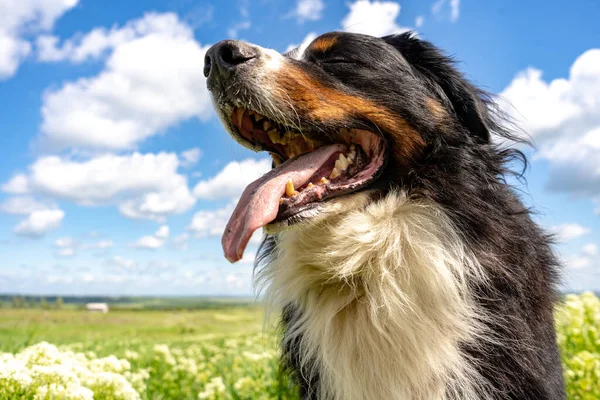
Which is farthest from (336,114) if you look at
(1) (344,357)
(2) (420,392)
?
Answer: (2) (420,392)

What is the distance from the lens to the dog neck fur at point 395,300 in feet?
8.58

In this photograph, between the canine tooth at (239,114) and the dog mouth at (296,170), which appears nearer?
the dog mouth at (296,170)

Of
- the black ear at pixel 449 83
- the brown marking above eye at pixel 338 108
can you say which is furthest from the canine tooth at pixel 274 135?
the black ear at pixel 449 83

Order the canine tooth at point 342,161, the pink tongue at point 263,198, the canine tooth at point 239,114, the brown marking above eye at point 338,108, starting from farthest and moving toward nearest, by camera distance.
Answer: the canine tooth at point 239,114 → the canine tooth at point 342,161 → the brown marking above eye at point 338,108 → the pink tongue at point 263,198

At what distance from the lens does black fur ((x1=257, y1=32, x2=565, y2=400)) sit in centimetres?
265

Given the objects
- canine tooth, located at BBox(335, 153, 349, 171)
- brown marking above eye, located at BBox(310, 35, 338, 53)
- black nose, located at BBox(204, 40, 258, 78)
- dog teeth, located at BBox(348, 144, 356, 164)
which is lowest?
canine tooth, located at BBox(335, 153, 349, 171)

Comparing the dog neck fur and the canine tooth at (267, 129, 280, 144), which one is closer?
the dog neck fur

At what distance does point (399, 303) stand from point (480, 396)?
60 centimetres

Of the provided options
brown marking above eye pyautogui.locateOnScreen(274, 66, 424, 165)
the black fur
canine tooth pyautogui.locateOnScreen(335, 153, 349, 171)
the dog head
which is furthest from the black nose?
canine tooth pyautogui.locateOnScreen(335, 153, 349, 171)

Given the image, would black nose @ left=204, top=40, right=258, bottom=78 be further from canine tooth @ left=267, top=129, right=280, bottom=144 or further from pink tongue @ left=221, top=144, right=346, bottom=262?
pink tongue @ left=221, top=144, right=346, bottom=262

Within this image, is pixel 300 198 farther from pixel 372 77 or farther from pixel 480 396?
pixel 480 396

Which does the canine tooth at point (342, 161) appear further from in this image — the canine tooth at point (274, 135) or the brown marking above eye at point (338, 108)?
the canine tooth at point (274, 135)

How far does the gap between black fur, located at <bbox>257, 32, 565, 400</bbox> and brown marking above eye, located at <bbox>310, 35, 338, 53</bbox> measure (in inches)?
1.2

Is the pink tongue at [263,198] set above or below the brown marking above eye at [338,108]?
below
